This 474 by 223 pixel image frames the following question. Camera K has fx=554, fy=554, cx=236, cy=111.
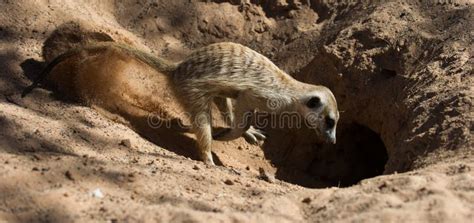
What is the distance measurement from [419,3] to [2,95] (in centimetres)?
362

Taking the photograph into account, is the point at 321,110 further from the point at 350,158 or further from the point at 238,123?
the point at 350,158

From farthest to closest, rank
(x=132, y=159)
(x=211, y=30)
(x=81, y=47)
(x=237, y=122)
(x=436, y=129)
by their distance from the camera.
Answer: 1. (x=211, y=30)
2. (x=237, y=122)
3. (x=81, y=47)
4. (x=436, y=129)
5. (x=132, y=159)

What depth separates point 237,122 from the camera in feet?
15.4

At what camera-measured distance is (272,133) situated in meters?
5.67

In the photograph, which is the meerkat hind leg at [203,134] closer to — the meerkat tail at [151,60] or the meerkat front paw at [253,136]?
the meerkat tail at [151,60]

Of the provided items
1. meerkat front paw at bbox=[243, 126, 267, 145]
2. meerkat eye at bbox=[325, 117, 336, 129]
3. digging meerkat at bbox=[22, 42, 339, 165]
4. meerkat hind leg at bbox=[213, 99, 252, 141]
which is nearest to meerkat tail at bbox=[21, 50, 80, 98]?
digging meerkat at bbox=[22, 42, 339, 165]

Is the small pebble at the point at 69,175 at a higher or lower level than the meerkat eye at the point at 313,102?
lower

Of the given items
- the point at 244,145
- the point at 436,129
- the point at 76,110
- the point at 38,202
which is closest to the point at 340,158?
the point at 244,145

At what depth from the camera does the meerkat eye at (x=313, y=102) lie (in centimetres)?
460

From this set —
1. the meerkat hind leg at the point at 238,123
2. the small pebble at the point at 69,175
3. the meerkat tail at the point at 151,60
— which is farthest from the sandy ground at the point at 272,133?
the meerkat tail at the point at 151,60

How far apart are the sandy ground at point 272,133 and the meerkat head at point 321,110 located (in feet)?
1.63

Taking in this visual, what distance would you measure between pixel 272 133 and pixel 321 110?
1081mm

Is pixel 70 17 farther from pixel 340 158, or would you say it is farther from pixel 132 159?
pixel 340 158

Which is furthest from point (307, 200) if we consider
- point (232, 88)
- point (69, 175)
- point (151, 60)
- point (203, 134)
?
point (151, 60)
